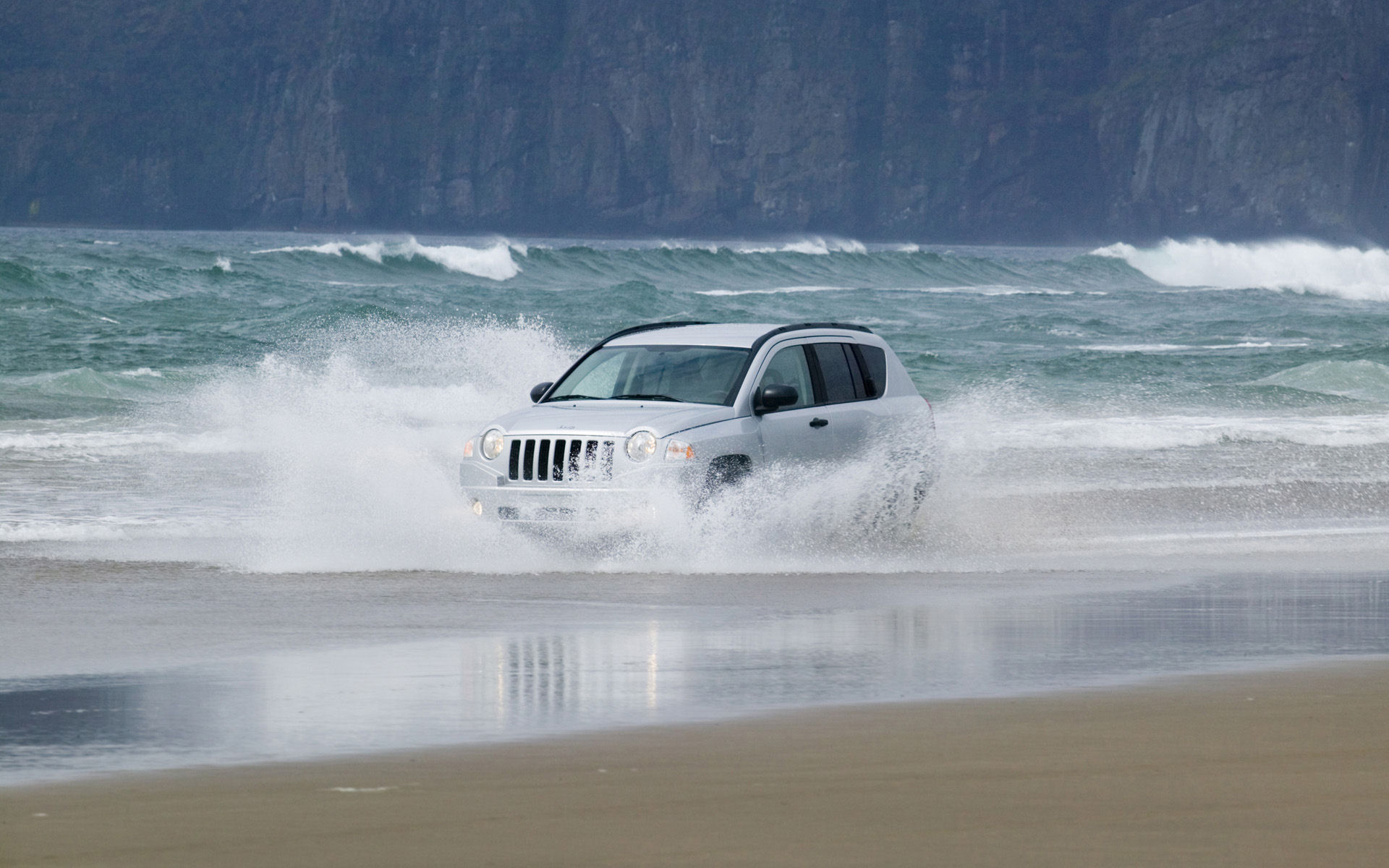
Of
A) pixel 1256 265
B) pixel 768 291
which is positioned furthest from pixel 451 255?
pixel 1256 265

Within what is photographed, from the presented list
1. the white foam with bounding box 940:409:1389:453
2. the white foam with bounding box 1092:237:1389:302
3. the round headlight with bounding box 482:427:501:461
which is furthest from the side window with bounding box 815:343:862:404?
the white foam with bounding box 1092:237:1389:302

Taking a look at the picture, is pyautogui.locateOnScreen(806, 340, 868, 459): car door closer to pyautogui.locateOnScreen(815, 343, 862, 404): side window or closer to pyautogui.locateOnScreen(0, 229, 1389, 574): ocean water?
pyautogui.locateOnScreen(815, 343, 862, 404): side window

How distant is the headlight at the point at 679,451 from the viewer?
39.5ft

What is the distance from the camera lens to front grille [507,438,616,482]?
1203cm

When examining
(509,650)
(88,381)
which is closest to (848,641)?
(509,650)

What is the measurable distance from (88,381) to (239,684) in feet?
73.7

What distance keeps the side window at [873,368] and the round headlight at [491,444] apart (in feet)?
9.44

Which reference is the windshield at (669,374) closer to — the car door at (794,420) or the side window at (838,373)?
the car door at (794,420)

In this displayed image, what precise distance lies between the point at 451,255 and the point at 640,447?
2324 inches

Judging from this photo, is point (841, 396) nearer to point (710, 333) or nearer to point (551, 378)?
point (710, 333)

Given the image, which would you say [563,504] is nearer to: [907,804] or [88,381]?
[907,804]

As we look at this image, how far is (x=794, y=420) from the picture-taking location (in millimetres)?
13023

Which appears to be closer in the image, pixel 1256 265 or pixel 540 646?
pixel 540 646

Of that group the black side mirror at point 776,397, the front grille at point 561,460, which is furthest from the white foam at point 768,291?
the front grille at point 561,460
